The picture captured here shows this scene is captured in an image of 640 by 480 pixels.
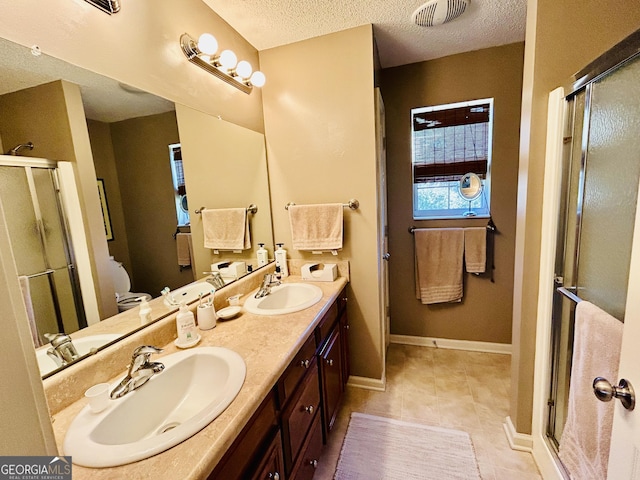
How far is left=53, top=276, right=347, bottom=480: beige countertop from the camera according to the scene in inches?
24.2

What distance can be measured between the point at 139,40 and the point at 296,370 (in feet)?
4.87

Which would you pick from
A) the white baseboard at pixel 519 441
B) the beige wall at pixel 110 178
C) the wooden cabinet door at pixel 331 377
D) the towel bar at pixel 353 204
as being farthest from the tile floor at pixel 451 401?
the beige wall at pixel 110 178

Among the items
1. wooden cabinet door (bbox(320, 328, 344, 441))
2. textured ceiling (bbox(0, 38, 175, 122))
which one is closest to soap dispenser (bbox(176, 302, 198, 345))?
wooden cabinet door (bbox(320, 328, 344, 441))

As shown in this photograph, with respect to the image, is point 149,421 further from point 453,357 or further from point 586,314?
point 453,357

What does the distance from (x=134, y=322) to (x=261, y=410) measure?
611 mm

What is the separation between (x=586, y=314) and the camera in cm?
97

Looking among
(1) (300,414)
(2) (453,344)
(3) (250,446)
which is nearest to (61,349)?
(3) (250,446)

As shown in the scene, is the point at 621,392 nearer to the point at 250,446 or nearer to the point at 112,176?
the point at 250,446

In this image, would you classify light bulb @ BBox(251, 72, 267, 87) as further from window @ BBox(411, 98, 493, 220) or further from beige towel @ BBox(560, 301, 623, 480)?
beige towel @ BBox(560, 301, 623, 480)

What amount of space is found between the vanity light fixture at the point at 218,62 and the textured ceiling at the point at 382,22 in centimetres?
22

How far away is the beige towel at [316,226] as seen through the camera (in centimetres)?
190

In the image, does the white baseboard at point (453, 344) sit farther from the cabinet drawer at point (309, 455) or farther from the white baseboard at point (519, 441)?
the cabinet drawer at point (309, 455)

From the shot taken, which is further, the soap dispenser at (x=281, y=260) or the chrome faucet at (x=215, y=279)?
the soap dispenser at (x=281, y=260)

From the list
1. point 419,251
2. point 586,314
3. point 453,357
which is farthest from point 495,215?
point 586,314
